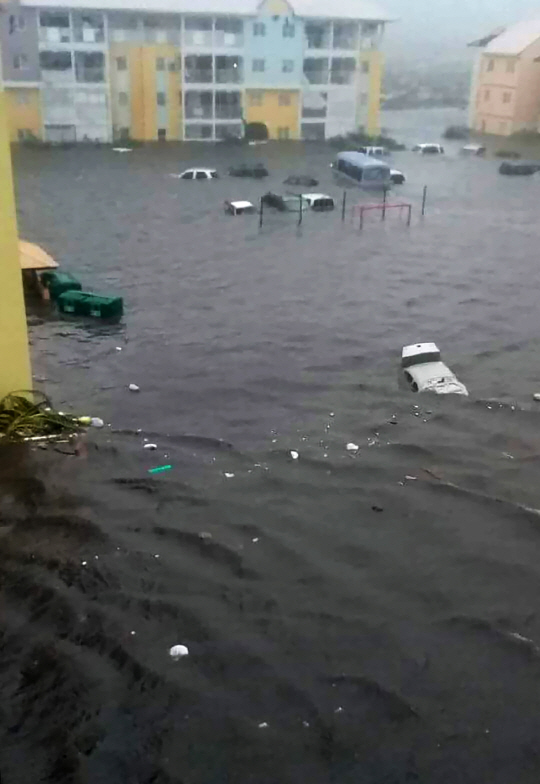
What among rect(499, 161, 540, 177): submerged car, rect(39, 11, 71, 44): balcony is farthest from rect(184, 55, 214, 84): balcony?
rect(499, 161, 540, 177): submerged car

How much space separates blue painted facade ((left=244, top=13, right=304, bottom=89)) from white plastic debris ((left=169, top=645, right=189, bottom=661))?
37574 mm

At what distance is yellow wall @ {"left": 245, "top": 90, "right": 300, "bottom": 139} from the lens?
129 ft

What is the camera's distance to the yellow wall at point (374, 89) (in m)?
41.0

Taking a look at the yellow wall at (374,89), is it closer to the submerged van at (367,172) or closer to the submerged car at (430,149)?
the submerged car at (430,149)

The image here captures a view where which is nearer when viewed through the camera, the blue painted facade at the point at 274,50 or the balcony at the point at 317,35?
the blue painted facade at the point at 274,50

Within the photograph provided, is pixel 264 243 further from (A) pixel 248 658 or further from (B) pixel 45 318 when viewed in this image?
(A) pixel 248 658

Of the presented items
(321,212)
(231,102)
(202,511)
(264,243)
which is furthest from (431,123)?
(202,511)

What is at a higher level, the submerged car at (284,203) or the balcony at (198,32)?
the balcony at (198,32)

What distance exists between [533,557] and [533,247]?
51.0 ft

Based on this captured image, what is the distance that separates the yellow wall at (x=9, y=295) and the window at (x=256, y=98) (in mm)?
33920

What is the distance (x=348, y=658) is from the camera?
16.6ft

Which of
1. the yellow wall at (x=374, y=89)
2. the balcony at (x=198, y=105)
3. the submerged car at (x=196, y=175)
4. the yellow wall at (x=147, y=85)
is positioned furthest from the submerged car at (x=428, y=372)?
the yellow wall at (x=374, y=89)

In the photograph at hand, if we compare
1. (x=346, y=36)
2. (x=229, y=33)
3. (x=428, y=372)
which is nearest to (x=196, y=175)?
(x=229, y=33)

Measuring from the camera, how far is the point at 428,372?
1085cm
